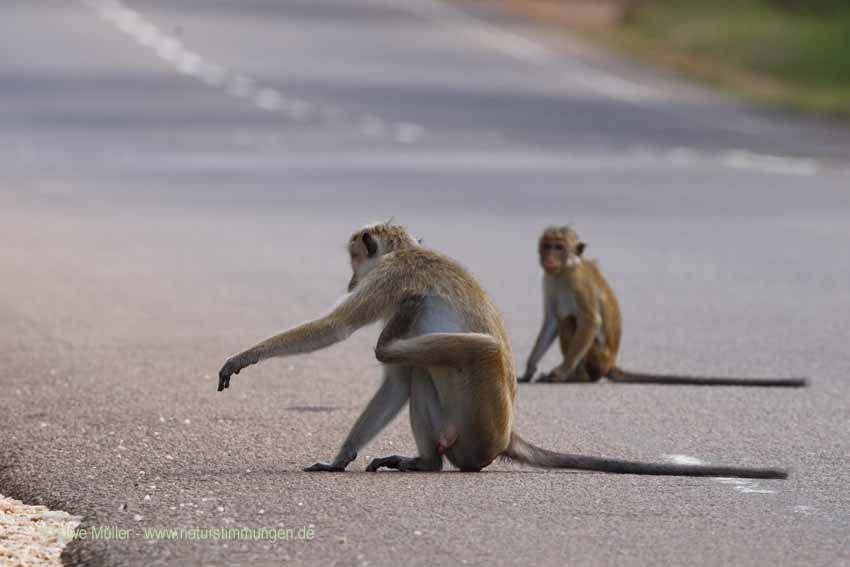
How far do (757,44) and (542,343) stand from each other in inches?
1335

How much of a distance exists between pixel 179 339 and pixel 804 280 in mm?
5306

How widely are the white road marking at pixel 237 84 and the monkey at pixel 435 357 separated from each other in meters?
20.5

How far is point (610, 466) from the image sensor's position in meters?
8.24

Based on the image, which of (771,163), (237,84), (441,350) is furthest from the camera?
(237,84)

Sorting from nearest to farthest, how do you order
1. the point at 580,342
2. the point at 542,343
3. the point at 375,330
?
the point at 580,342, the point at 542,343, the point at 375,330

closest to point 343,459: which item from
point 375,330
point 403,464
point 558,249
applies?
point 403,464

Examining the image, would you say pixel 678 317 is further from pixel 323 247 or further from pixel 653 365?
pixel 323 247

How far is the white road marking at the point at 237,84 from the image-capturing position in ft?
100

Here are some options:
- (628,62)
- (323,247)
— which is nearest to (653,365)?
(323,247)

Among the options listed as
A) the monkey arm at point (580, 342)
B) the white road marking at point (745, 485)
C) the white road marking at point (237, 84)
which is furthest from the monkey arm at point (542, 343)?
the white road marking at point (237, 84)

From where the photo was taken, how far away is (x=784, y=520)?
7.51 meters

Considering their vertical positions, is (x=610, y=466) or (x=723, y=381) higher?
(x=610, y=466)

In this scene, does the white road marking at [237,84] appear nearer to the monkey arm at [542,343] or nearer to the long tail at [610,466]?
the monkey arm at [542,343]

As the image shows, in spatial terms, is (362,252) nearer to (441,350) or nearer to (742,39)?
(441,350)
